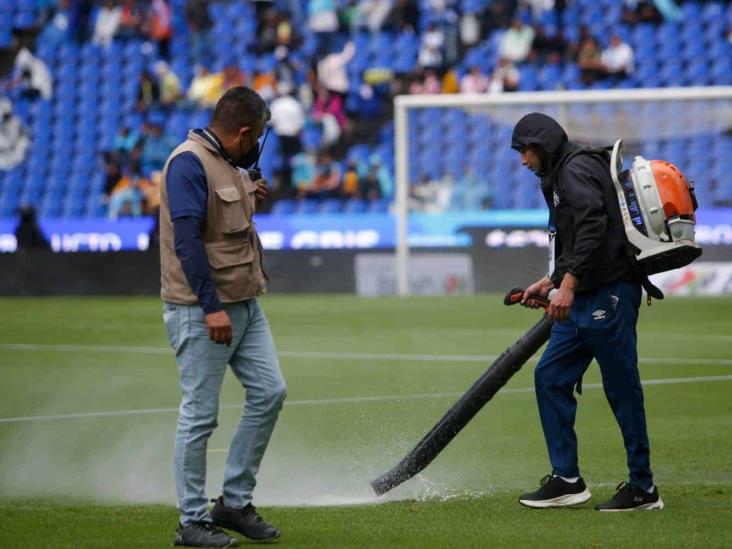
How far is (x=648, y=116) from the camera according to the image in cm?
2466

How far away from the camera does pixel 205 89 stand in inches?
1224

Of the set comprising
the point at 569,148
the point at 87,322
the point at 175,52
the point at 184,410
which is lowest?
the point at 87,322

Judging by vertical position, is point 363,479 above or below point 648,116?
below

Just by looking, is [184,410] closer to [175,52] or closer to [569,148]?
[569,148]

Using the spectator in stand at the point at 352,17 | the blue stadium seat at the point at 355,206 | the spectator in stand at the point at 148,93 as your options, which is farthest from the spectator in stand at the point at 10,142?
the blue stadium seat at the point at 355,206

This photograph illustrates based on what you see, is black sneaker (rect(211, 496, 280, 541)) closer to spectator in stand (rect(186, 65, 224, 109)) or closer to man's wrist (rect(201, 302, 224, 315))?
man's wrist (rect(201, 302, 224, 315))

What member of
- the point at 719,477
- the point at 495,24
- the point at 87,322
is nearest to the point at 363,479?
the point at 719,477

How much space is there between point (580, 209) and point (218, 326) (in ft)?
6.12

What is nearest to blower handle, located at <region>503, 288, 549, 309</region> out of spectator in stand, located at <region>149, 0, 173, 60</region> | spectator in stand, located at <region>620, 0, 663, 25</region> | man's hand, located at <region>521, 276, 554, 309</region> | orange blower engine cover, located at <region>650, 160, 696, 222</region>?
man's hand, located at <region>521, 276, 554, 309</region>

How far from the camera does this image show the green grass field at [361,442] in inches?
255

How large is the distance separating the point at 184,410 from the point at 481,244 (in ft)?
61.8

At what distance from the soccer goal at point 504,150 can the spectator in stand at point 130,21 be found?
379 inches

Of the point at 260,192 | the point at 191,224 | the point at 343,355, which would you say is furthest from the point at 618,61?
the point at 191,224

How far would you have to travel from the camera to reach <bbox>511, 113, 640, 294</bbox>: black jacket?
21.5 feet
